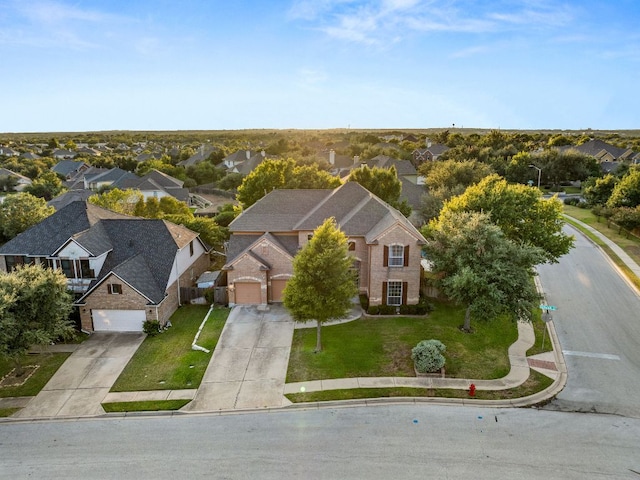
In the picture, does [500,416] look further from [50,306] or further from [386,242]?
[50,306]

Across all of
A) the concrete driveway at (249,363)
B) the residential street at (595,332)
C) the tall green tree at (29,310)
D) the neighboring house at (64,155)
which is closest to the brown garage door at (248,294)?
the concrete driveway at (249,363)

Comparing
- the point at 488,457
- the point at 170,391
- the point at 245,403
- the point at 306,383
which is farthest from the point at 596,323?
the point at 170,391

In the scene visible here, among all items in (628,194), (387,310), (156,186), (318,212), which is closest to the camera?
(387,310)

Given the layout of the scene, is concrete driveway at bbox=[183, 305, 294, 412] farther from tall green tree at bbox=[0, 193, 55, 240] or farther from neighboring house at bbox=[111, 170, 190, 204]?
neighboring house at bbox=[111, 170, 190, 204]

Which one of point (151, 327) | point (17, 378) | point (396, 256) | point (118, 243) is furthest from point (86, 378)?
point (396, 256)

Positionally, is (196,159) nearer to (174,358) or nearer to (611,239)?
(611,239)
